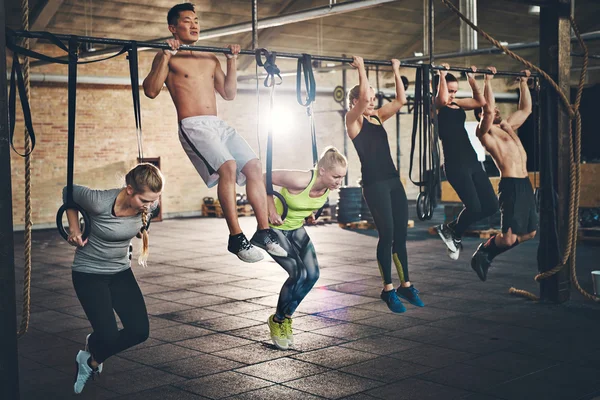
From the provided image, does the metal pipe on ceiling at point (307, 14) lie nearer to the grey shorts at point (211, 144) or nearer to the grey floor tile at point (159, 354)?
the grey floor tile at point (159, 354)

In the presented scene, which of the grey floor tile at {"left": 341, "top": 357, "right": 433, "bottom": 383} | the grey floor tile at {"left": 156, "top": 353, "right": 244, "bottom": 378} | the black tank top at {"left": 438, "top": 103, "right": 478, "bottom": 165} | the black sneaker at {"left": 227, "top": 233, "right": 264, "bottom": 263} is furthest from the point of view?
the black tank top at {"left": 438, "top": 103, "right": 478, "bottom": 165}

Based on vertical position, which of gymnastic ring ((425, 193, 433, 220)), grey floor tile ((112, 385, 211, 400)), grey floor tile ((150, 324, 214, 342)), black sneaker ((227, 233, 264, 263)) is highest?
gymnastic ring ((425, 193, 433, 220))

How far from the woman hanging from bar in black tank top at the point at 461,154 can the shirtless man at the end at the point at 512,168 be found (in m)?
0.29

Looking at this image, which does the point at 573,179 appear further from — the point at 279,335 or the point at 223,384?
the point at 223,384

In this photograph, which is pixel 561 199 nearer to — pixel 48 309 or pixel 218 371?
pixel 218 371

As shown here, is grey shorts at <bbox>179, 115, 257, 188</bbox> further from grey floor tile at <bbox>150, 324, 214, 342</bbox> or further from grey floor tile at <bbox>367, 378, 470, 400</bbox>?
grey floor tile at <bbox>150, 324, 214, 342</bbox>

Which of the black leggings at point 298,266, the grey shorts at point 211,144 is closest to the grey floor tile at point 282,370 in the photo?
the black leggings at point 298,266

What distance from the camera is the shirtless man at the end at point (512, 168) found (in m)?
6.21

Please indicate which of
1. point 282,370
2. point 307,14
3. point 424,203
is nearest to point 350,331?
point 282,370

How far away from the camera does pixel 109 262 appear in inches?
171

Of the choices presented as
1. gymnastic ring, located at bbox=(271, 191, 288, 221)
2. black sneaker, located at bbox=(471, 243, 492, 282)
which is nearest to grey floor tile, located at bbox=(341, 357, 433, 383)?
gymnastic ring, located at bbox=(271, 191, 288, 221)

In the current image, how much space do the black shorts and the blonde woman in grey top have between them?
3.29m

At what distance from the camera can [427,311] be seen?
22.2ft

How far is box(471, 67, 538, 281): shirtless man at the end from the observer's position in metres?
6.21
